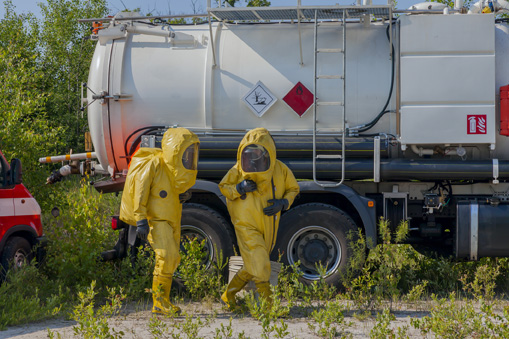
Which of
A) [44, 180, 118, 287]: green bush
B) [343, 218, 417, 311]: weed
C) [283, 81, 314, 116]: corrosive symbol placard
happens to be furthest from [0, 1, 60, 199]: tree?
[343, 218, 417, 311]: weed

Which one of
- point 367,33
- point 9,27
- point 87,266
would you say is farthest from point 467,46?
point 9,27

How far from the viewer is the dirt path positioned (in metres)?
5.33

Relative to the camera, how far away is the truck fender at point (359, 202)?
22.1 ft

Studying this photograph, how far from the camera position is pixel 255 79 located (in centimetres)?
699

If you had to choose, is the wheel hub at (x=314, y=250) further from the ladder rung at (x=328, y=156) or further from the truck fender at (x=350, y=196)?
the ladder rung at (x=328, y=156)

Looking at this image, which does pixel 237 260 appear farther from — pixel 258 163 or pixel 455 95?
pixel 455 95

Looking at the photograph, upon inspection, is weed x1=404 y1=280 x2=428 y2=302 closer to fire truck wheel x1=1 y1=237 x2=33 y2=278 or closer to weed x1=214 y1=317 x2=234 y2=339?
weed x1=214 y1=317 x2=234 y2=339

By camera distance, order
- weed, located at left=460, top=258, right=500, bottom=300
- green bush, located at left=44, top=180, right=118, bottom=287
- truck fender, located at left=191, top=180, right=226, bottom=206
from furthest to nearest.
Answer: green bush, located at left=44, top=180, right=118, bottom=287 < truck fender, located at left=191, top=180, right=226, bottom=206 < weed, located at left=460, top=258, right=500, bottom=300

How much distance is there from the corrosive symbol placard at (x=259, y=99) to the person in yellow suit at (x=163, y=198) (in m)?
1.08

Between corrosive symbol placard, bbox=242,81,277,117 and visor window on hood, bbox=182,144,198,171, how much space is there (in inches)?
42.4

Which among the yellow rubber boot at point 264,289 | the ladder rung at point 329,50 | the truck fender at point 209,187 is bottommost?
the yellow rubber boot at point 264,289

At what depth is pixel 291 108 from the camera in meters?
6.96

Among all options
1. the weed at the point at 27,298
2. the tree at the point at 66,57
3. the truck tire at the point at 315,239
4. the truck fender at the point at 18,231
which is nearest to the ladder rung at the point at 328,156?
the truck tire at the point at 315,239

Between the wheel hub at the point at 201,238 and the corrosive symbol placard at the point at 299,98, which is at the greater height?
the corrosive symbol placard at the point at 299,98
